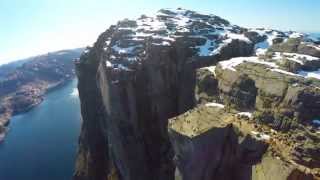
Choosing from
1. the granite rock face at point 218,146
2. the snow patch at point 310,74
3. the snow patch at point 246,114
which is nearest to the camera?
the granite rock face at point 218,146

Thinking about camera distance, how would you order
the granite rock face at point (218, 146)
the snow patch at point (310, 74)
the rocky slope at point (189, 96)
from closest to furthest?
the granite rock face at point (218, 146), the rocky slope at point (189, 96), the snow patch at point (310, 74)

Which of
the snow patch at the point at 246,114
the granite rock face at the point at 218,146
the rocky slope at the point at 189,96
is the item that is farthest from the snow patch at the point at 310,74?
the granite rock face at the point at 218,146

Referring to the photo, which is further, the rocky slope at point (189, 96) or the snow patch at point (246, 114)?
the snow patch at point (246, 114)

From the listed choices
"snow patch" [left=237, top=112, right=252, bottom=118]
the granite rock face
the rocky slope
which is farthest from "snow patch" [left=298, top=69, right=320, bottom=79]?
the granite rock face

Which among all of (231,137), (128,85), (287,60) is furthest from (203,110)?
(128,85)

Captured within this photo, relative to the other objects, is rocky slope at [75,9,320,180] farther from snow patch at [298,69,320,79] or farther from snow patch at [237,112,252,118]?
snow patch at [237,112,252,118]

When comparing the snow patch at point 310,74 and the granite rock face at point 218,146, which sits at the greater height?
the snow patch at point 310,74

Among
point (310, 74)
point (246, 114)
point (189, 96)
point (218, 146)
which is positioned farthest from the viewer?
point (189, 96)

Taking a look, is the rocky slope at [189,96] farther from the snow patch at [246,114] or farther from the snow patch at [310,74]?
the snow patch at [246,114]

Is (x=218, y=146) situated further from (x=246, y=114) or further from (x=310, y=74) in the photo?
(x=310, y=74)

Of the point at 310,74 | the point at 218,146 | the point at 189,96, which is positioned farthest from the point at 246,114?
the point at 189,96
